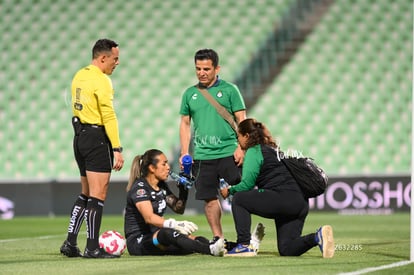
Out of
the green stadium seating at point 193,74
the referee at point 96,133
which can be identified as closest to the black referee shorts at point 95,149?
the referee at point 96,133

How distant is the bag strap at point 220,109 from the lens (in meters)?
8.16

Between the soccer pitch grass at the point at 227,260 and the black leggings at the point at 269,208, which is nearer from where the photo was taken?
A: the soccer pitch grass at the point at 227,260

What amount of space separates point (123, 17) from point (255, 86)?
3.64 meters

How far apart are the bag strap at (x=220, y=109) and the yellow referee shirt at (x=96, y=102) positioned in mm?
1000

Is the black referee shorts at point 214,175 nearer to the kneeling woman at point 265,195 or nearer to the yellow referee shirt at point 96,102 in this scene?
the kneeling woman at point 265,195

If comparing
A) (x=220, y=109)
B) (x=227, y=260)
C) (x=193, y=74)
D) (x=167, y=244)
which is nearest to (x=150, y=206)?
(x=167, y=244)

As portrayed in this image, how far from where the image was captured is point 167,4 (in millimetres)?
20578

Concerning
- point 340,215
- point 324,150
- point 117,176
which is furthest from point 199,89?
point 324,150

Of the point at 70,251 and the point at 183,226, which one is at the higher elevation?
the point at 183,226

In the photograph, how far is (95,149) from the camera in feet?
24.6

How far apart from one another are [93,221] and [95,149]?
0.61 metres

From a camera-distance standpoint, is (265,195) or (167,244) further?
(167,244)

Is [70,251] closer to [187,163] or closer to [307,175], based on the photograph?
[187,163]

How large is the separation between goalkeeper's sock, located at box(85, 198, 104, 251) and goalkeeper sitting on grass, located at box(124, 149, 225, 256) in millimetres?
328
